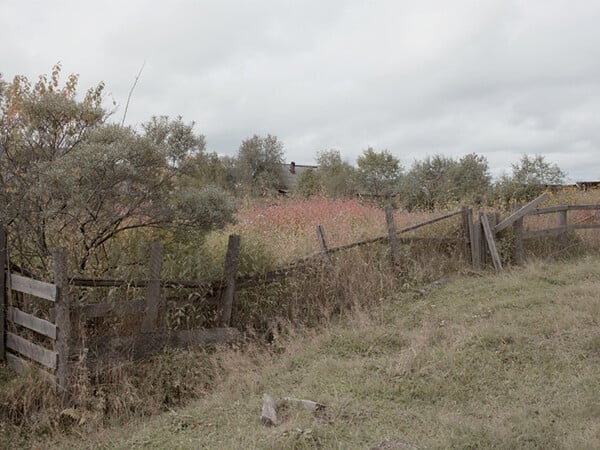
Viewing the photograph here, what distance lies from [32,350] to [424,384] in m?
4.46

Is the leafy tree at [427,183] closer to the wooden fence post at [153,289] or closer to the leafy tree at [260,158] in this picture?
the wooden fence post at [153,289]

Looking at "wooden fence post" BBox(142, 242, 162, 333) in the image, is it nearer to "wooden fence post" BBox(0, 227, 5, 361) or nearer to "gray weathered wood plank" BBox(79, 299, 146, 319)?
"gray weathered wood plank" BBox(79, 299, 146, 319)

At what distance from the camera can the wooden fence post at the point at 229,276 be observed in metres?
6.86

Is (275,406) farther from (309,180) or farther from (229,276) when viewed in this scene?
(309,180)

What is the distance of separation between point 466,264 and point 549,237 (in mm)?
2587

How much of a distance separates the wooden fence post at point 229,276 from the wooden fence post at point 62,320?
2180mm

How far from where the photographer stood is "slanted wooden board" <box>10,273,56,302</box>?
5.26 meters

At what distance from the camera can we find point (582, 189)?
64.1 ft

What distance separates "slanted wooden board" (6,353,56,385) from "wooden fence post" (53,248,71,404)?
0.14m

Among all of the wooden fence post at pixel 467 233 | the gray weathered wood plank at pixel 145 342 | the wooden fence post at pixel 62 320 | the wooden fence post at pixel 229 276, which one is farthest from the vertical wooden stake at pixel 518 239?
the wooden fence post at pixel 62 320

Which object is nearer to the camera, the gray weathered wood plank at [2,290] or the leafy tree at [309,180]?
the gray weathered wood plank at [2,290]

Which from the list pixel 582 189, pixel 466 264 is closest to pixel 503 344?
pixel 466 264

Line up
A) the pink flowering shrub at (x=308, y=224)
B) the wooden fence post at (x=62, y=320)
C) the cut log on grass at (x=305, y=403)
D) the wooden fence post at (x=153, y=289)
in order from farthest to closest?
the pink flowering shrub at (x=308, y=224)
the wooden fence post at (x=153, y=289)
the wooden fence post at (x=62, y=320)
the cut log on grass at (x=305, y=403)

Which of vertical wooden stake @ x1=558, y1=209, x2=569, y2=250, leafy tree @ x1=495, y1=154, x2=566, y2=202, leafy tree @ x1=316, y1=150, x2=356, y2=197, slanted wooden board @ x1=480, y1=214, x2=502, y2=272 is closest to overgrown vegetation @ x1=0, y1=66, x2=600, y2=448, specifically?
slanted wooden board @ x1=480, y1=214, x2=502, y2=272
